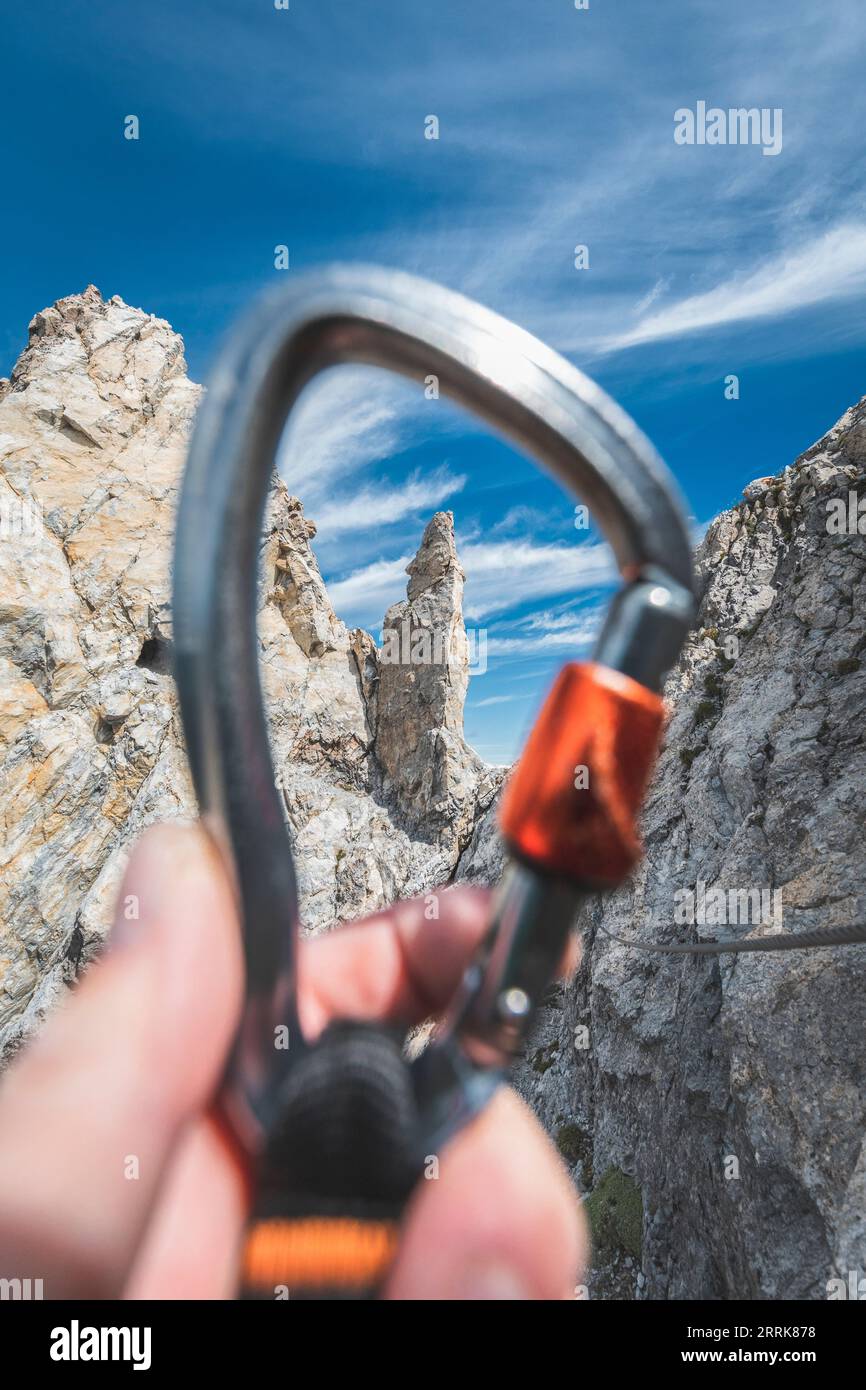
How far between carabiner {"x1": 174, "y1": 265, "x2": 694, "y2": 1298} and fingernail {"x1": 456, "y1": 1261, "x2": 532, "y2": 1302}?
189 mm

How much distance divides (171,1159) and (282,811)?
0.80 m

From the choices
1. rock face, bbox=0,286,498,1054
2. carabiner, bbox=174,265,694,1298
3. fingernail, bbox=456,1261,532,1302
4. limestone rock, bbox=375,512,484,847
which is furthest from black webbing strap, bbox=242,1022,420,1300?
limestone rock, bbox=375,512,484,847

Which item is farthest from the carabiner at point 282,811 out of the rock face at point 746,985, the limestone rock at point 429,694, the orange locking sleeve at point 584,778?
the limestone rock at point 429,694

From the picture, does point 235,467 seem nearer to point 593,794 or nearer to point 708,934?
point 593,794

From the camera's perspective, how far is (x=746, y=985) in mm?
7176

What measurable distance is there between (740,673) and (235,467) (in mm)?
12513

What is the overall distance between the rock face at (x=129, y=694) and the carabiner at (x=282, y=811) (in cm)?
2640

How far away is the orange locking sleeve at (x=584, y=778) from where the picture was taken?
1365mm

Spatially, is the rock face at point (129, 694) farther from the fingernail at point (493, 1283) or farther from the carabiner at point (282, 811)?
the carabiner at point (282, 811)

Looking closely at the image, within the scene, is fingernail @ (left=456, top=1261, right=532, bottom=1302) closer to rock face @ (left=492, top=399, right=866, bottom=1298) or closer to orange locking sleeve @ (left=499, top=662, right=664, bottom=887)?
orange locking sleeve @ (left=499, top=662, right=664, bottom=887)

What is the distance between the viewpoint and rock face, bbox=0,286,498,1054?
31641 mm

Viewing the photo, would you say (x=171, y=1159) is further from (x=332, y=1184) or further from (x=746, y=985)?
(x=746, y=985)

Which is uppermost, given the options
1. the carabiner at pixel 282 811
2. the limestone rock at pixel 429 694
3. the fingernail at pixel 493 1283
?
the limestone rock at pixel 429 694

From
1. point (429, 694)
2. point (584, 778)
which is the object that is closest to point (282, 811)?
point (584, 778)
